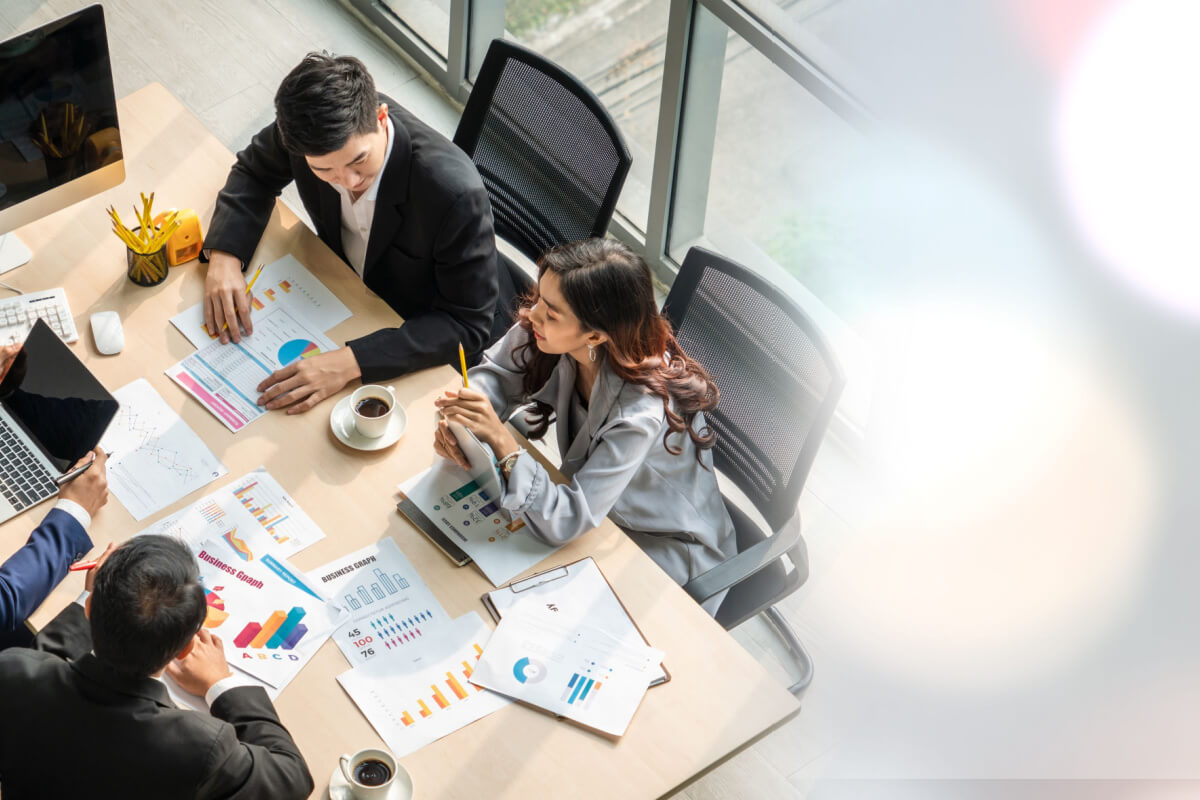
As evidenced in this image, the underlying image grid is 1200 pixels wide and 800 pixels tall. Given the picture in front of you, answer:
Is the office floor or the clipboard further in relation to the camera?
the office floor

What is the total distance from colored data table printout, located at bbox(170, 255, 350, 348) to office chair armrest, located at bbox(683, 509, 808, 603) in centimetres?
97

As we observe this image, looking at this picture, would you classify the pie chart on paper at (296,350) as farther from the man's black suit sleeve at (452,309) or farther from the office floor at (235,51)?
the office floor at (235,51)

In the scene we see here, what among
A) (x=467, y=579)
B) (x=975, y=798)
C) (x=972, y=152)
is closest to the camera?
(x=467, y=579)

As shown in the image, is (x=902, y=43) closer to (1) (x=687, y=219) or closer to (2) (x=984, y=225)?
(2) (x=984, y=225)

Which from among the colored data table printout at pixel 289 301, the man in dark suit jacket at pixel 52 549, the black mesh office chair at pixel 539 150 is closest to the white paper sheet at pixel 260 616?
the man in dark suit jacket at pixel 52 549

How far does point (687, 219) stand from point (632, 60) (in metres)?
0.56

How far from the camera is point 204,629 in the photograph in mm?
1969

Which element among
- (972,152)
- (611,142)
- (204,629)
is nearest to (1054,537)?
(972,152)

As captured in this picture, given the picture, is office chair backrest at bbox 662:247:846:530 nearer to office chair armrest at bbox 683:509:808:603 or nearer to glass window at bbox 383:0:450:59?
office chair armrest at bbox 683:509:808:603

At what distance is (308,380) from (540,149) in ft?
2.83

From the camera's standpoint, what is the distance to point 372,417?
2258mm

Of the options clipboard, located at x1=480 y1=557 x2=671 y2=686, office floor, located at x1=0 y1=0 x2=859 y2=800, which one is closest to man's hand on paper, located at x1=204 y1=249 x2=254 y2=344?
clipboard, located at x1=480 y1=557 x2=671 y2=686

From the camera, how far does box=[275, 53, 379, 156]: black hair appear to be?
7.30 ft

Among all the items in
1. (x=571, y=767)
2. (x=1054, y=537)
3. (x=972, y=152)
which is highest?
(x=972, y=152)
